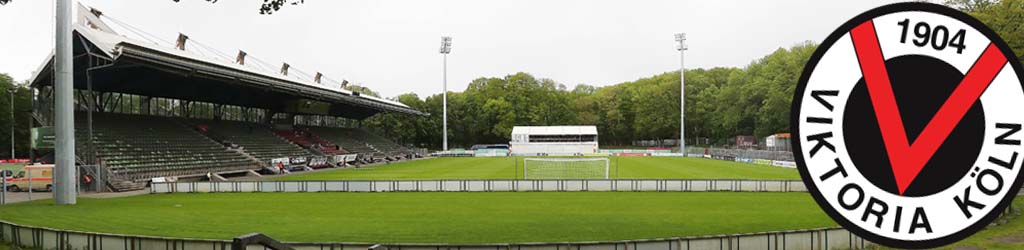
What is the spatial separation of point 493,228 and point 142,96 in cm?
3847

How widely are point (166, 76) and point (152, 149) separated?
567 centimetres

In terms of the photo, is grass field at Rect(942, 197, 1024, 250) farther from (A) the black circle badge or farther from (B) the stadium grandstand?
(B) the stadium grandstand

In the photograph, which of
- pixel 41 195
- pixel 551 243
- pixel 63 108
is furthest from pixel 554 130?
pixel 551 243

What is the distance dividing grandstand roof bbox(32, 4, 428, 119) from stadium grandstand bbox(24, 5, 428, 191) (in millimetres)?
67

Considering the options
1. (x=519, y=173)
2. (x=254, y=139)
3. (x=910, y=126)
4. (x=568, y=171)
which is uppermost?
(x=910, y=126)

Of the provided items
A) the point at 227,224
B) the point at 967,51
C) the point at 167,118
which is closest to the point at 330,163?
the point at 167,118

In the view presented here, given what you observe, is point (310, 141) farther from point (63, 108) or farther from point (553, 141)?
point (553, 141)

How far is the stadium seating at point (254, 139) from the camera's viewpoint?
1762 inches

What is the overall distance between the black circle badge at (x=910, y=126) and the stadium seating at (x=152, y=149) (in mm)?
34044

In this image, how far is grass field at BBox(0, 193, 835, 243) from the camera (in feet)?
48.8

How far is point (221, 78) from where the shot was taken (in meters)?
37.3

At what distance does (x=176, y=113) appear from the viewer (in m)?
51.6

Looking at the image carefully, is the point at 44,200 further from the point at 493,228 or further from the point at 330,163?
the point at 330,163

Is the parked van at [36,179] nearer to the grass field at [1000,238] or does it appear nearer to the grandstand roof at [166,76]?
the grandstand roof at [166,76]
